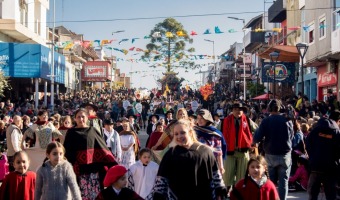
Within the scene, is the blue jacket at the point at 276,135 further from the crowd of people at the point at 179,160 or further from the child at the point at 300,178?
the child at the point at 300,178

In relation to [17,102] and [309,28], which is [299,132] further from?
[17,102]

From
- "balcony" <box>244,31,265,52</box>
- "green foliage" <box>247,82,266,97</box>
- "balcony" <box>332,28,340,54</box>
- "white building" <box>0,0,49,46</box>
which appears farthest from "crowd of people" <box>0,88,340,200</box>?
"balcony" <box>244,31,265,52</box>

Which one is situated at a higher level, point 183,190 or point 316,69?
point 316,69

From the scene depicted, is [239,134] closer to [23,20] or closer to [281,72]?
[281,72]

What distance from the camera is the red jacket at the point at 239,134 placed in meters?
11.1

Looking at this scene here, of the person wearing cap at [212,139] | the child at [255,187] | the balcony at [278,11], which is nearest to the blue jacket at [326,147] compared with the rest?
the person wearing cap at [212,139]

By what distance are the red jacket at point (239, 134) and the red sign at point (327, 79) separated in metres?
18.7

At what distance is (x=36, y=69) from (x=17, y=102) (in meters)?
3.22

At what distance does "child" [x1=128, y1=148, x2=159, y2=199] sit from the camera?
29.9 feet

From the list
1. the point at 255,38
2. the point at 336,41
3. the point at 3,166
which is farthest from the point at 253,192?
the point at 255,38

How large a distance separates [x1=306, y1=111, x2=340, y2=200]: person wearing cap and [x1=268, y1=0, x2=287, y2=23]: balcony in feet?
116

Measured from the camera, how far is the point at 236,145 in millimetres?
11086

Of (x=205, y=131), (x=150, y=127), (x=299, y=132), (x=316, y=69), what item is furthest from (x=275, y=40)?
(x=205, y=131)

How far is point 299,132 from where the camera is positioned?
13.3 m
